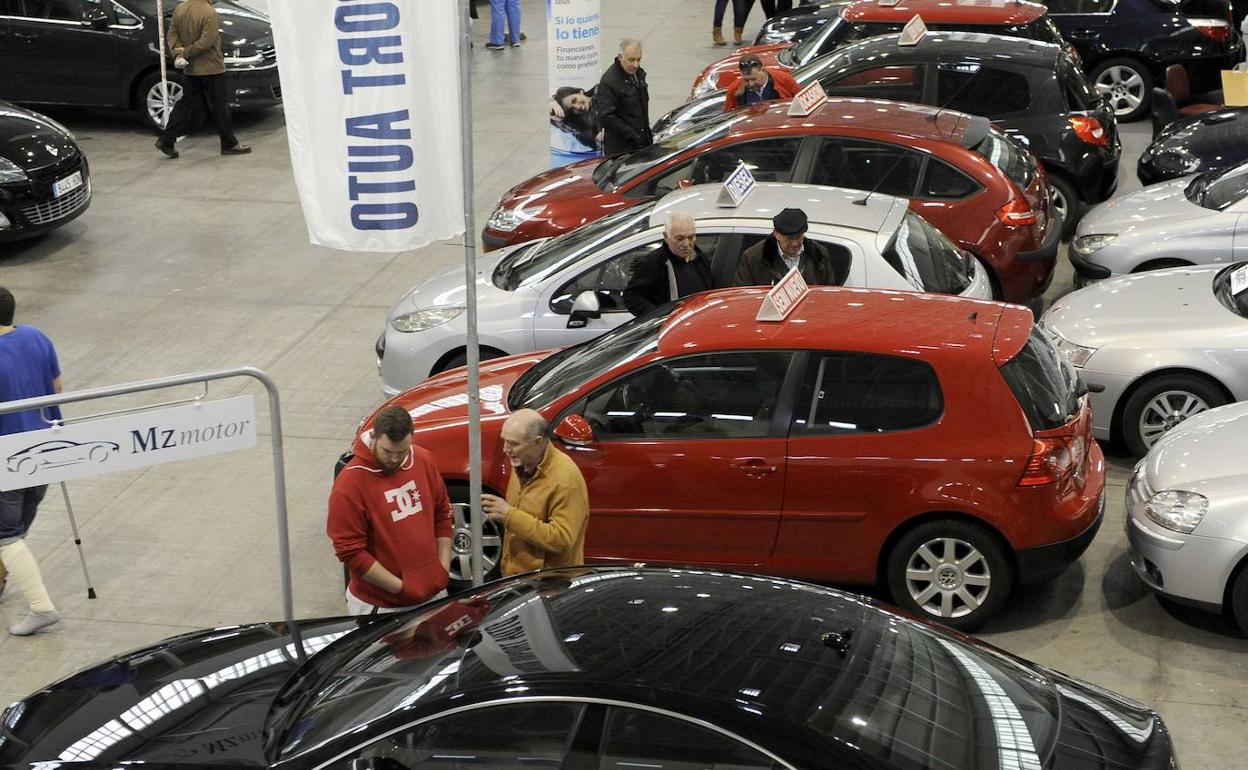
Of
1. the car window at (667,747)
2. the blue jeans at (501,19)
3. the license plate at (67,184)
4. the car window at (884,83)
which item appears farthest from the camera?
the blue jeans at (501,19)

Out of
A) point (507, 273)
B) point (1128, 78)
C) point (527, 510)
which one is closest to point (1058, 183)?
point (1128, 78)

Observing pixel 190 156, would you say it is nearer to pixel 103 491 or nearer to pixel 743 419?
pixel 103 491

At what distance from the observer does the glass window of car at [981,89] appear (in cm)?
1245

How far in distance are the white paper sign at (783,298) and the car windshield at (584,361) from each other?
0.57 meters

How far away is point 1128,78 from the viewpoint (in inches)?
640

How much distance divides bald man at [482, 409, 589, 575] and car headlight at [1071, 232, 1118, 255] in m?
6.07

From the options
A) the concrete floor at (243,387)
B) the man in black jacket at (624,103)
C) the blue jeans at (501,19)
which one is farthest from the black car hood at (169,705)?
the blue jeans at (501,19)

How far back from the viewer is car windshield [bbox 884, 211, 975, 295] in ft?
28.5

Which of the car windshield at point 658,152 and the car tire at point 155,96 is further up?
the car windshield at point 658,152

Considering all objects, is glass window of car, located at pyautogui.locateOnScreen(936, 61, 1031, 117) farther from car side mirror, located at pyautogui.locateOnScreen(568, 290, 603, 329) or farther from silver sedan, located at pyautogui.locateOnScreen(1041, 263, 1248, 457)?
car side mirror, located at pyautogui.locateOnScreen(568, 290, 603, 329)

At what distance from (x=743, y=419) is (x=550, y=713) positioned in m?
3.23

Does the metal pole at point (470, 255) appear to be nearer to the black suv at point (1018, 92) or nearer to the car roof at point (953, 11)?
the black suv at point (1018, 92)

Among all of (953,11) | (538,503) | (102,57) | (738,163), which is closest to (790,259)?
(738,163)

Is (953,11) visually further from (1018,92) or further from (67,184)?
(67,184)
